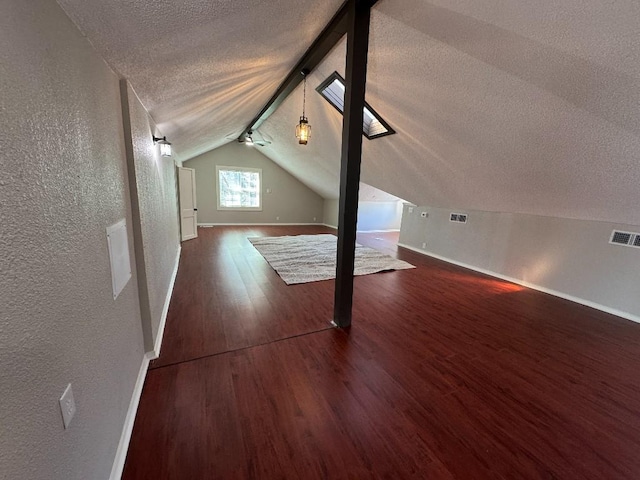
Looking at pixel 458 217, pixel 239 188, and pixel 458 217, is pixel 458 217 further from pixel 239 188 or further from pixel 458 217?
pixel 239 188

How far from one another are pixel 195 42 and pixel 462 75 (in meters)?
1.97

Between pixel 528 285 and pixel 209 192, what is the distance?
8098mm

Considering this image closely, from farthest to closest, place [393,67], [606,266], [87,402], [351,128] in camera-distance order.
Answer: [606,266]
[393,67]
[351,128]
[87,402]

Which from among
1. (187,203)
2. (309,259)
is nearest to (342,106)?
(309,259)

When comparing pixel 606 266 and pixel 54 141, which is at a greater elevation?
pixel 54 141

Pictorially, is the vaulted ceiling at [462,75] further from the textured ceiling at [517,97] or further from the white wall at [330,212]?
the white wall at [330,212]

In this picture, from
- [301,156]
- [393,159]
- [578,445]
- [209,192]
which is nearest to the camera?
[578,445]

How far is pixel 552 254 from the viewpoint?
3.63m

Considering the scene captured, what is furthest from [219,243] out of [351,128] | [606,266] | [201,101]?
[606,266]

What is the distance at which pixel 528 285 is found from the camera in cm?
391

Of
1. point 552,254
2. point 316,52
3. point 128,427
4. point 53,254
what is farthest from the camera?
point 552,254

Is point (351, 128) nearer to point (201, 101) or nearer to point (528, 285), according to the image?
point (201, 101)

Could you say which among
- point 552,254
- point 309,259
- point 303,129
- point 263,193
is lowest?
point 309,259

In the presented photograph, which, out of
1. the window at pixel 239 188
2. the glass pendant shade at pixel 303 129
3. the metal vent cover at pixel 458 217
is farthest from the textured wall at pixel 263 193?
the glass pendant shade at pixel 303 129
